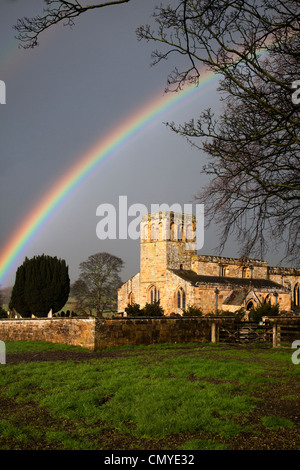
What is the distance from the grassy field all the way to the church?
29417 mm

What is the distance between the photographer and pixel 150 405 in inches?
303

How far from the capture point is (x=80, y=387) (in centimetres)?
942

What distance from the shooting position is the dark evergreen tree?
43.5 meters

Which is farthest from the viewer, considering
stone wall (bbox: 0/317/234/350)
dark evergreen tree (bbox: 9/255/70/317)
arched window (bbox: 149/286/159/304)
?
arched window (bbox: 149/286/159/304)

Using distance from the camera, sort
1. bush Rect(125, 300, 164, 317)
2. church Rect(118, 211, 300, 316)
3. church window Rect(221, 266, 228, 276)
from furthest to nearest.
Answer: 1. church window Rect(221, 266, 228, 276)
2. church Rect(118, 211, 300, 316)
3. bush Rect(125, 300, 164, 317)

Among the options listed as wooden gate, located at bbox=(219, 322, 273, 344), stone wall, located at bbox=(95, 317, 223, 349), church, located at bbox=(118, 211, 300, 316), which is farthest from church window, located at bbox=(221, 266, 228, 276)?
stone wall, located at bbox=(95, 317, 223, 349)

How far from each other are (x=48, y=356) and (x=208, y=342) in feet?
25.8

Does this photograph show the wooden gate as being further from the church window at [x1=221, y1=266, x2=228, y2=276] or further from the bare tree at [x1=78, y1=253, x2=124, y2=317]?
the bare tree at [x1=78, y1=253, x2=124, y2=317]

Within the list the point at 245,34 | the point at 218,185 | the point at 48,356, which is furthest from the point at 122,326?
the point at 245,34

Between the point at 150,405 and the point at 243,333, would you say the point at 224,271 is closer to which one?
the point at 243,333

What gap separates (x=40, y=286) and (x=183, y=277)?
13.2 m

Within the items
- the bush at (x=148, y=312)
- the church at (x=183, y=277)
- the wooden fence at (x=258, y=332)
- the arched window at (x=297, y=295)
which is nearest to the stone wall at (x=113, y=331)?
the wooden fence at (x=258, y=332)

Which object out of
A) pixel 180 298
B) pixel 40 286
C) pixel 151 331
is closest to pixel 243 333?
pixel 151 331
